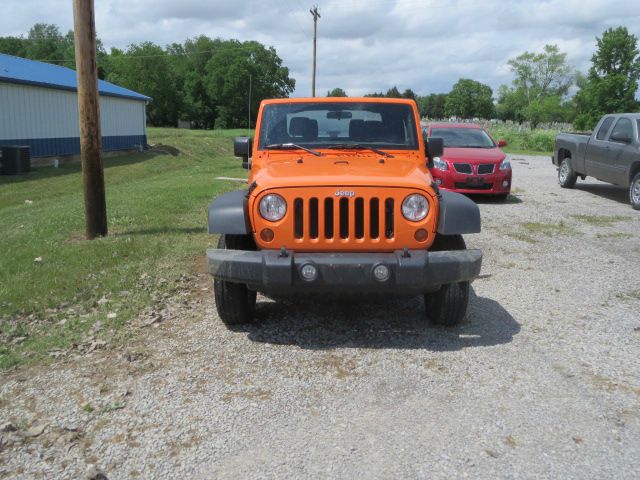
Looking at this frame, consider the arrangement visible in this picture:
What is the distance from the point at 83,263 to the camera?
23.4ft

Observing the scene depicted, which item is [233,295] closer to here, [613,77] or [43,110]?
[43,110]

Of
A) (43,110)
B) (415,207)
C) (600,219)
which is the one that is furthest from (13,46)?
(415,207)

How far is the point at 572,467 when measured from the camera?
2.99 m

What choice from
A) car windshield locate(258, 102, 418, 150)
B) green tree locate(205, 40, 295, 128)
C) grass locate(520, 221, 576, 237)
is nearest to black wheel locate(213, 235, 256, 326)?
car windshield locate(258, 102, 418, 150)

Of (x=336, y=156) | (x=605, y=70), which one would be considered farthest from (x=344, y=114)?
(x=605, y=70)

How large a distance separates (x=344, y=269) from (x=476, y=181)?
27.9 feet

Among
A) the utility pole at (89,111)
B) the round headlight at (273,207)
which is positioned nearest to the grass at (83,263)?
the utility pole at (89,111)

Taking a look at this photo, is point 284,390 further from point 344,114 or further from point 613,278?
point 613,278

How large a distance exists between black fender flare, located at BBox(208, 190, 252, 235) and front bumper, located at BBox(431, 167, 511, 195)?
26.7 ft

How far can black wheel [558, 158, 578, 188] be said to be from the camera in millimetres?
14713

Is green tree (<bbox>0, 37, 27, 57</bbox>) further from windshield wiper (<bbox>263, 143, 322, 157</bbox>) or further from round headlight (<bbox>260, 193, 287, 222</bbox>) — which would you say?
round headlight (<bbox>260, 193, 287, 222</bbox>)

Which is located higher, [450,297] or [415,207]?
[415,207]

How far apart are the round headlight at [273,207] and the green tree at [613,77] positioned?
55044mm

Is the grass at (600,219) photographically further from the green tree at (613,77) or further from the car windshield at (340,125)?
the green tree at (613,77)
